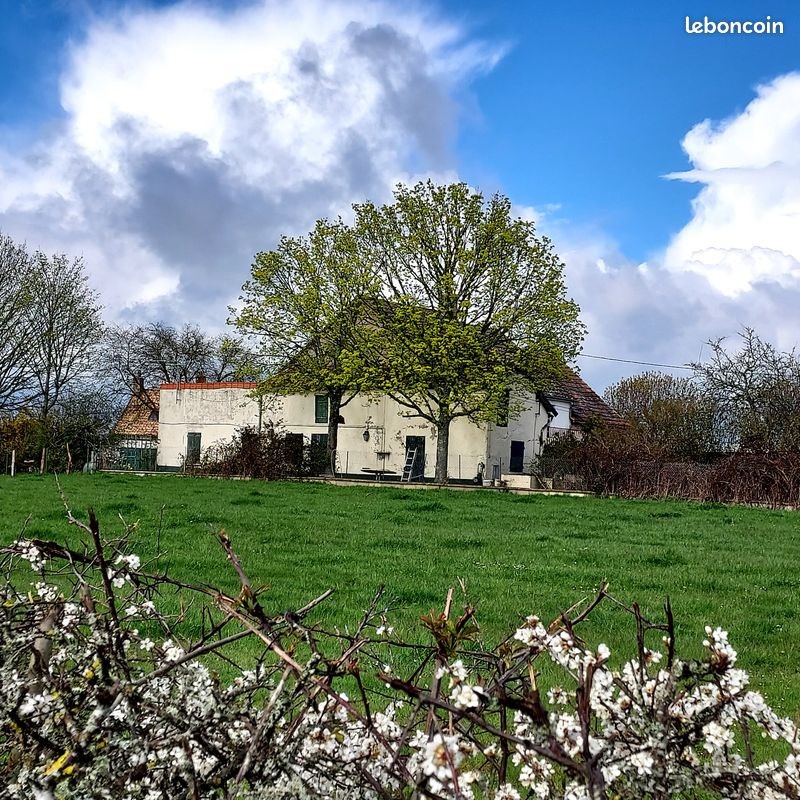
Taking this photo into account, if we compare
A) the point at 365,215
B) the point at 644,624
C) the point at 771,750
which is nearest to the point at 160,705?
the point at 644,624

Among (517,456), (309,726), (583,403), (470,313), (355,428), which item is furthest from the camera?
(583,403)

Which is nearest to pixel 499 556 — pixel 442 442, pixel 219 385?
pixel 442 442

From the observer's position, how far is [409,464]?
3609cm

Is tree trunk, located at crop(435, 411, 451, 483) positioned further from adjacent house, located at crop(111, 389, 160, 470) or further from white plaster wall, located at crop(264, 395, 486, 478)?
adjacent house, located at crop(111, 389, 160, 470)

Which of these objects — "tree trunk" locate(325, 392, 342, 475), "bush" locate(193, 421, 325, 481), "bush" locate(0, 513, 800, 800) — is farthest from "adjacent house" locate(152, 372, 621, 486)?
"bush" locate(0, 513, 800, 800)

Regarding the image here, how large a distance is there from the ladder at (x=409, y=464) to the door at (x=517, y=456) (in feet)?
15.3

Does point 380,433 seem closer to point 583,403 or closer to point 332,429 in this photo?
point 332,429

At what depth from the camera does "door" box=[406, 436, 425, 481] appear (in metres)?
36.0

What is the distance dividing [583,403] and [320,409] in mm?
13583

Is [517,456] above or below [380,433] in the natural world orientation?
below

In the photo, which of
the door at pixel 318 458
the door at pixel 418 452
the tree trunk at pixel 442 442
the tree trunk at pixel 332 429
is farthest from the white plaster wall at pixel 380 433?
the tree trunk at pixel 442 442

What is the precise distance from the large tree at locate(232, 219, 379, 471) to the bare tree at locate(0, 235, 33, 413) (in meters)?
9.16

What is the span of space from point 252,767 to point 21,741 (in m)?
0.51

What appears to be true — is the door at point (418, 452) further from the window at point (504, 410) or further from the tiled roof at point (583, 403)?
the tiled roof at point (583, 403)
